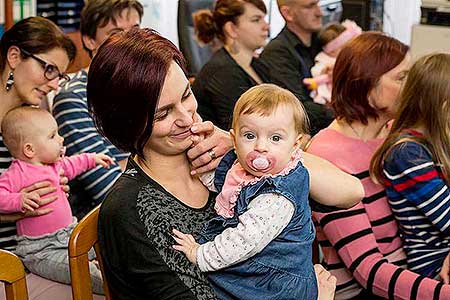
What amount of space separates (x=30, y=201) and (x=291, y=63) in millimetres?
1639

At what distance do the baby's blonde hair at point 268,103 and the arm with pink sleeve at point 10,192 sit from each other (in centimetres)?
81

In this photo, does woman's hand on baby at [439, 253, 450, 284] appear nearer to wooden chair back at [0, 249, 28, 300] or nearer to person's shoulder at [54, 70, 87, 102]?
wooden chair back at [0, 249, 28, 300]

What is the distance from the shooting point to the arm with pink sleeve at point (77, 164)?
2293 millimetres

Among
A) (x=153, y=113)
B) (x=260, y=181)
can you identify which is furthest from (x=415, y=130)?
(x=153, y=113)

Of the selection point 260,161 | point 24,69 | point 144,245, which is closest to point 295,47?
point 24,69

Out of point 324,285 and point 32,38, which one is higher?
point 32,38

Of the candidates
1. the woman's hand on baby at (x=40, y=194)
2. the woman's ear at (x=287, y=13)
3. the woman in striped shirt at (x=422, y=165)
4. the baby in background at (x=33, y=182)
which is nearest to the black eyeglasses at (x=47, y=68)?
the baby in background at (x=33, y=182)

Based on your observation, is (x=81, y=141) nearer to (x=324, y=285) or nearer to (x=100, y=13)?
(x=100, y=13)

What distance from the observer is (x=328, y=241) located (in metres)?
A: 2.06

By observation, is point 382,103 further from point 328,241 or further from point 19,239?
point 19,239

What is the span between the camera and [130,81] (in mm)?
1430

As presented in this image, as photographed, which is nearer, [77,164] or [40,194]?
[40,194]

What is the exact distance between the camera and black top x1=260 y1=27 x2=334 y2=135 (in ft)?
10.5

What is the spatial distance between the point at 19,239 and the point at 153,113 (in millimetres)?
883
